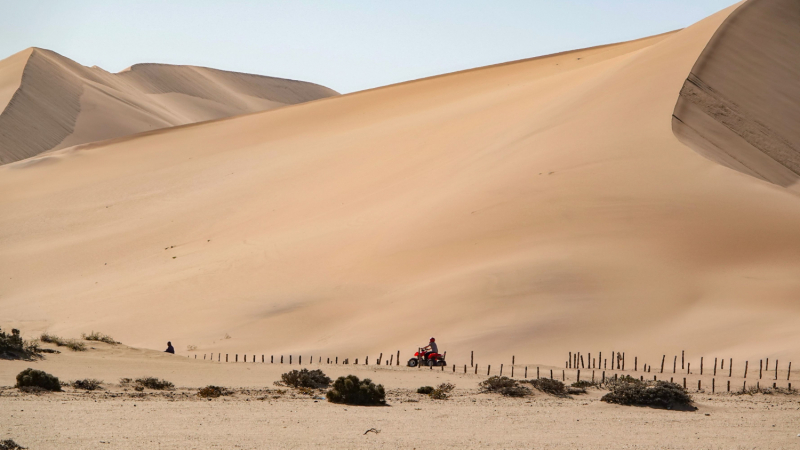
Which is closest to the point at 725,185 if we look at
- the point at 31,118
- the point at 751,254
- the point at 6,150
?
the point at 751,254

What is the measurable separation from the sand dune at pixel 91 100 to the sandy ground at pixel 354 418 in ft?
156

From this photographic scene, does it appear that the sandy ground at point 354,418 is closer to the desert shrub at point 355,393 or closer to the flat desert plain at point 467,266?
the flat desert plain at point 467,266

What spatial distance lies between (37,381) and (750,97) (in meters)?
27.6

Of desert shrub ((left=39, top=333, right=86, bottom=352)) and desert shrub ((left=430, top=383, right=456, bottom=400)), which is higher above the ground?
desert shrub ((left=39, top=333, right=86, bottom=352))

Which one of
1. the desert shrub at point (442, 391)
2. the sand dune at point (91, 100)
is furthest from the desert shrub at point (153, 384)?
the sand dune at point (91, 100)

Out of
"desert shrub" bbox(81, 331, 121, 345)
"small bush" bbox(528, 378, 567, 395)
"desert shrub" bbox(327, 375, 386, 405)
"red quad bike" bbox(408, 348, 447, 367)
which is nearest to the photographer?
"desert shrub" bbox(327, 375, 386, 405)

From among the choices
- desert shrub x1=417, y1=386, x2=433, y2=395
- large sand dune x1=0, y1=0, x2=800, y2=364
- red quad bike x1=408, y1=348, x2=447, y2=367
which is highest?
large sand dune x1=0, y1=0, x2=800, y2=364

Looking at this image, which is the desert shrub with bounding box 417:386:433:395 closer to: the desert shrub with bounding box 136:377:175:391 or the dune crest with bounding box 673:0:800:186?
the desert shrub with bounding box 136:377:175:391

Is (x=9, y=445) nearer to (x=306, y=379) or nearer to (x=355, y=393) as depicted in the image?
(x=355, y=393)

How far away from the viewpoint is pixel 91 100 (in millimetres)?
74438

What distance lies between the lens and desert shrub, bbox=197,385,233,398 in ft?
44.5

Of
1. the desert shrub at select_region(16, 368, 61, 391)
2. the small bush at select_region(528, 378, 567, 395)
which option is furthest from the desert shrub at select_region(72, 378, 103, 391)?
the small bush at select_region(528, 378, 567, 395)

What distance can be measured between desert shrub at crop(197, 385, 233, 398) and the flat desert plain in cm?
30

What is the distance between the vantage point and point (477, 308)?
784 inches
